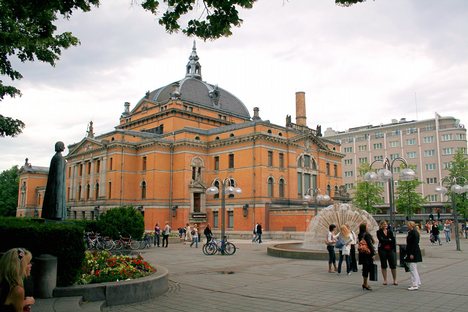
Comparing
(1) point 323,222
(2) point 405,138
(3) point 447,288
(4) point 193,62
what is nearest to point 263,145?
(1) point 323,222

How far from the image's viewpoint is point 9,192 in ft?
279

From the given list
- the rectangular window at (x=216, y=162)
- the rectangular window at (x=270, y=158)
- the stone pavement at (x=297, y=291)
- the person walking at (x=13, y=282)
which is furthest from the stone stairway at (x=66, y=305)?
the rectangular window at (x=216, y=162)

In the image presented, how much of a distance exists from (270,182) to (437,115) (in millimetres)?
53386

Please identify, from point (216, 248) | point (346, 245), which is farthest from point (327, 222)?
point (346, 245)

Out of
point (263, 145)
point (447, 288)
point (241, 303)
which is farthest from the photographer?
point (263, 145)

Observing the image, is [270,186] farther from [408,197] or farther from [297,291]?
[297,291]

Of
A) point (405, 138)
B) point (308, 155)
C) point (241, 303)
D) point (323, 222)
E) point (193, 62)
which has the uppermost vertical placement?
point (193, 62)

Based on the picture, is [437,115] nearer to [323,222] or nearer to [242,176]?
[242,176]

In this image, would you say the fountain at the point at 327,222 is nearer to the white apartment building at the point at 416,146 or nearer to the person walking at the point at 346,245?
the person walking at the point at 346,245

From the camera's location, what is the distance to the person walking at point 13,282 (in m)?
4.51

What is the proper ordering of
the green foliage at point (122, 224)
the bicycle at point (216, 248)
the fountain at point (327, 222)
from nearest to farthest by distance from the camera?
the fountain at point (327, 222), the bicycle at point (216, 248), the green foliage at point (122, 224)

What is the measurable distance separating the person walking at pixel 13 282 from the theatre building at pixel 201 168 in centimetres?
3745

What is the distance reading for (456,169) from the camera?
1989 inches

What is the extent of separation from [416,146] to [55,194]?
275 ft
